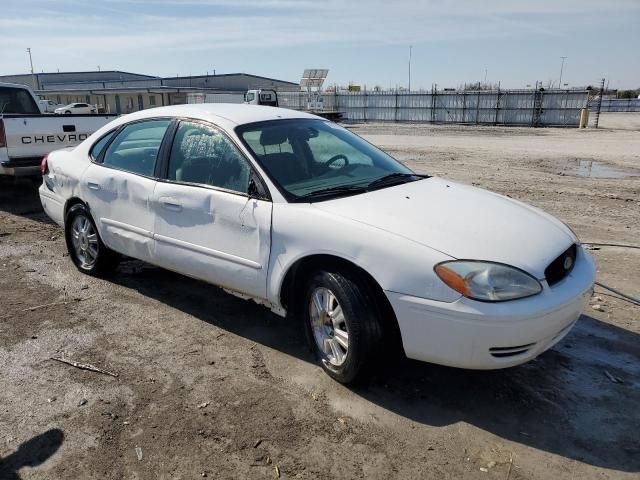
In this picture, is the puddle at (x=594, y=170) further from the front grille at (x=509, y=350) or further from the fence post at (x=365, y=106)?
the fence post at (x=365, y=106)

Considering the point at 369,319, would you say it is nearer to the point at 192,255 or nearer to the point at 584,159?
the point at 192,255

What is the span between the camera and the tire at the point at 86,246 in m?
5.34

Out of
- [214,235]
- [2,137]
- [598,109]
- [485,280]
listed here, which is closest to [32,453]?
[214,235]

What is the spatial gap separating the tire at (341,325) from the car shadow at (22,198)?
5952mm

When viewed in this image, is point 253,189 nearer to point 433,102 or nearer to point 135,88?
point 433,102

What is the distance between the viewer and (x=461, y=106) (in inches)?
1564

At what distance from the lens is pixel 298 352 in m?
3.99

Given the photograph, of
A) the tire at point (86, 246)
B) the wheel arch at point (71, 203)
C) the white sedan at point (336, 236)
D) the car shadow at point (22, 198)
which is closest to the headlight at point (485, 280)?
the white sedan at point (336, 236)

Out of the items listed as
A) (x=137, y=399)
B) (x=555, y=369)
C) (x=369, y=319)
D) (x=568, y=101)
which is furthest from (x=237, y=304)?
(x=568, y=101)

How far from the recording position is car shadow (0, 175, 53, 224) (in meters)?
8.59

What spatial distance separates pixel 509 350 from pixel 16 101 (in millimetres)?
10551

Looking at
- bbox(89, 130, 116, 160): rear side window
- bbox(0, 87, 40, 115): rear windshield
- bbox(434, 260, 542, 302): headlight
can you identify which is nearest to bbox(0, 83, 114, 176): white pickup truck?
bbox(0, 87, 40, 115): rear windshield

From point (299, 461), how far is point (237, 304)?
86.9 inches

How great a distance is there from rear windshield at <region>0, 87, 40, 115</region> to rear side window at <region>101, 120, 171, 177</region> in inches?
251
